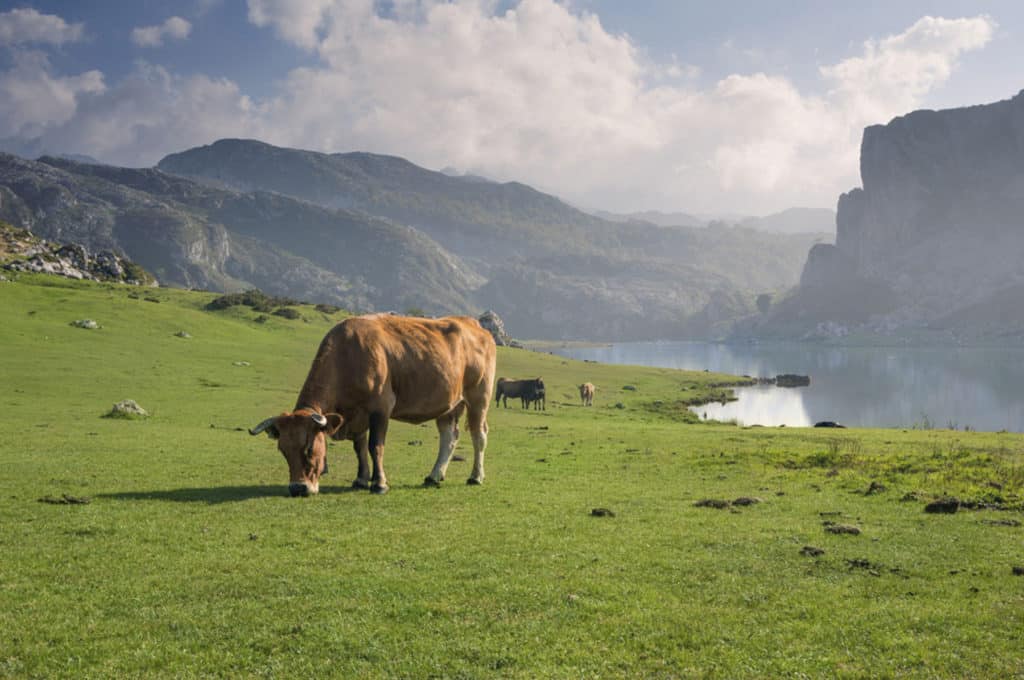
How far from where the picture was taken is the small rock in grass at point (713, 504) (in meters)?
13.8

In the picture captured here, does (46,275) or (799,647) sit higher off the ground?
(46,275)

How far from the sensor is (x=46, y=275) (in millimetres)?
75312

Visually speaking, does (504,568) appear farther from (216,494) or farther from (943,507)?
(943,507)

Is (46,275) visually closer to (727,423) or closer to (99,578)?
(727,423)

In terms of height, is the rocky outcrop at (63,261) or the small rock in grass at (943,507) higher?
the rocky outcrop at (63,261)

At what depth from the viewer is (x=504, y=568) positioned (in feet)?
30.1

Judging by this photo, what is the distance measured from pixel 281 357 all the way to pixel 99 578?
5031 centimetres

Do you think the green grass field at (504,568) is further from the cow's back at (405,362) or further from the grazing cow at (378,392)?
the cow's back at (405,362)

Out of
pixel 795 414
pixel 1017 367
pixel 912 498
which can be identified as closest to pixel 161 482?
pixel 912 498

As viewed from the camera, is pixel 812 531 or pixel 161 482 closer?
pixel 812 531

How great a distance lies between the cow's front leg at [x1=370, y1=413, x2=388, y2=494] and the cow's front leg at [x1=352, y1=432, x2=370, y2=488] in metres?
0.43

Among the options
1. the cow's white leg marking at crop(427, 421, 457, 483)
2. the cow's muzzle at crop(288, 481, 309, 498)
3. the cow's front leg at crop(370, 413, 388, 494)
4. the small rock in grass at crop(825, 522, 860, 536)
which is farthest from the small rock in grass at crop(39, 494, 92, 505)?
the small rock in grass at crop(825, 522, 860, 536)

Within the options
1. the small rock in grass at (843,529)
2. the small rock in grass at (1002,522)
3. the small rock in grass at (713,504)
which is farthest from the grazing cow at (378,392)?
the small rock in grass at (1002,522)

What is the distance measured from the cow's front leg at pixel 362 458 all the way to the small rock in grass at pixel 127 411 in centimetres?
1826
